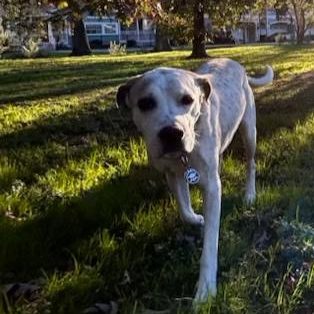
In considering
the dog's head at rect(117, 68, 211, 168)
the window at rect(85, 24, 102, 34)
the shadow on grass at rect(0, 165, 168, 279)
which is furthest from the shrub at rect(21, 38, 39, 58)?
the window at rect(85, 24, 102, 34)

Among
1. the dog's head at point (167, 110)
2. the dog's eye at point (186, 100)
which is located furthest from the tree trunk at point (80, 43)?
the dog's eye at point (186, 100)

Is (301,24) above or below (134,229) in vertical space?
below

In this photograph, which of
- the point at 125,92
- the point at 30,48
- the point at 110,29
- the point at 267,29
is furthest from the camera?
the point at 267,29

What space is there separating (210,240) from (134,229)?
76 centimetres

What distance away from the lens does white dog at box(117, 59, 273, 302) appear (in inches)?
140

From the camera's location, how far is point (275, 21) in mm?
85000

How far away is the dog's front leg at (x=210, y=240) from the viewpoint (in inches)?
133

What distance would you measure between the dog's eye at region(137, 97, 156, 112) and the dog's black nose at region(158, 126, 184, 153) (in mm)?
196

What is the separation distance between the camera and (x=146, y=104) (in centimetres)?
373

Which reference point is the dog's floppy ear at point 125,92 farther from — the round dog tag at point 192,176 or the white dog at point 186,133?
the round dog tag at point 192,176

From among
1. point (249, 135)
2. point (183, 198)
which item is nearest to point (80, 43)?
point (249, 135)

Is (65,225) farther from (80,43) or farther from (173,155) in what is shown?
(80,43)

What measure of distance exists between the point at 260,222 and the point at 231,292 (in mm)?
1057

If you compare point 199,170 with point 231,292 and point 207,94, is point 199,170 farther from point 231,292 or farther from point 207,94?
point 231,292
